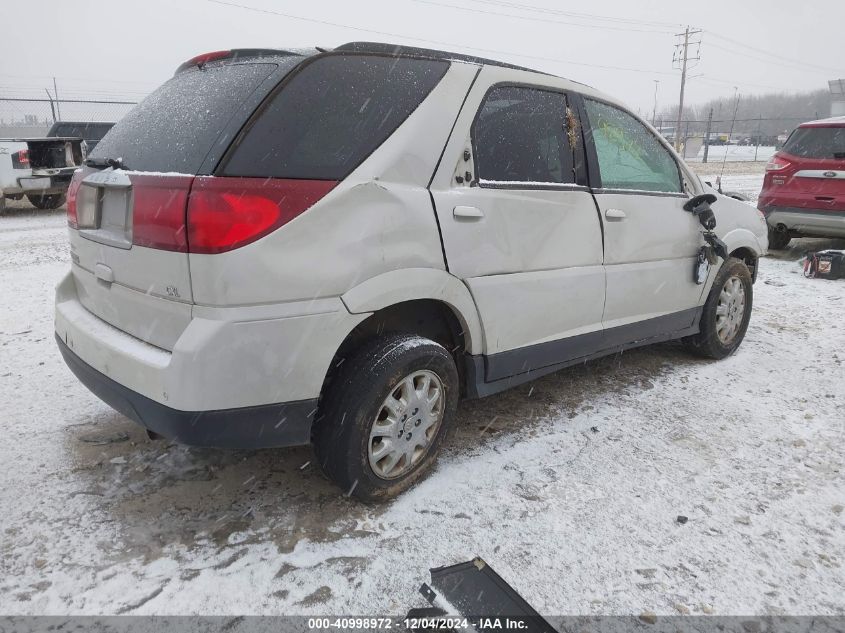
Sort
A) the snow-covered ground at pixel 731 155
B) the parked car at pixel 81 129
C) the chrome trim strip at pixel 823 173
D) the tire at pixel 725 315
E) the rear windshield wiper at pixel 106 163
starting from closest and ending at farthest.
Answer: the rear windshield wiper at pixel 106 163 < the tire at pixel 725 315 < the chrome trim strip at pixel 823 173 < the parked car at pixel 81 129 < the snow-covered ground at pixel 731 155

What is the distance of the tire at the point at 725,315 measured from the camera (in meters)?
4.16

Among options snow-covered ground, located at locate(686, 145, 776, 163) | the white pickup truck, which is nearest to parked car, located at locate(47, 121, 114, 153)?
the white pickup truck

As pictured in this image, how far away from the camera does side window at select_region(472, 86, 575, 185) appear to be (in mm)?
2699

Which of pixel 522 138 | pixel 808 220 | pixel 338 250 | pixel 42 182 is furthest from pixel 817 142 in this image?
pixel 42 182

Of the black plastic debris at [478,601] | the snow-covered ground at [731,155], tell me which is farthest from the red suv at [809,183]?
the snow-covered ground at [731,155]

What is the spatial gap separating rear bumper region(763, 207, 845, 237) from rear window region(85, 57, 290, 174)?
289 inches

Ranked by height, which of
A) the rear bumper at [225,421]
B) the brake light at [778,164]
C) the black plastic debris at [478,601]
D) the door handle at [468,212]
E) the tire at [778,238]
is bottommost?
the black plastic debris at [478,601]

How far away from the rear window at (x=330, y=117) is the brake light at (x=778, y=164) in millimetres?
6998

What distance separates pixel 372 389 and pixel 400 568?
65 cm

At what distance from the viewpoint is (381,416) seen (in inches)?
97.0

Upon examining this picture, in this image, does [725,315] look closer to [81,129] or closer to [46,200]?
[46,200]

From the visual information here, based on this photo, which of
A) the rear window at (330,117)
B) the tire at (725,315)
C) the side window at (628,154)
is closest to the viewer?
the rear window at (330,117)

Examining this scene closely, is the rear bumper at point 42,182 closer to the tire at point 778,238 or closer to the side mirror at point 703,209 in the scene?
the side mirror at point 703,209

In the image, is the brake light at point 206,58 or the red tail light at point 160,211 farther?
the brake light at point 206,58
